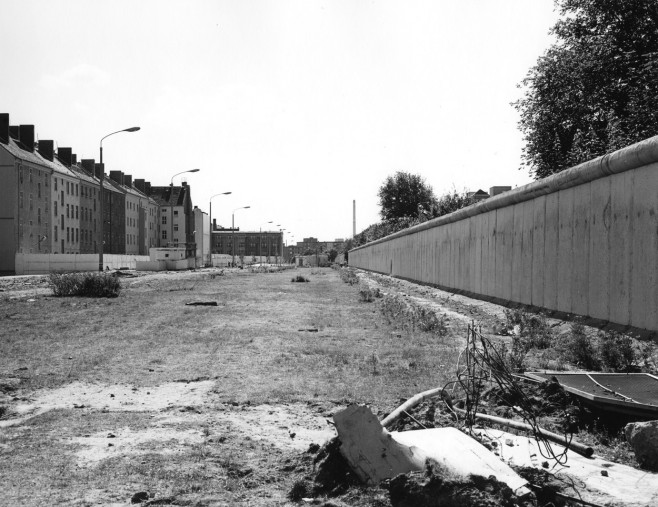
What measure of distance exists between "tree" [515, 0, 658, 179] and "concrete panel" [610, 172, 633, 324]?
59.6 ft

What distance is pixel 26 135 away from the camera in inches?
2598

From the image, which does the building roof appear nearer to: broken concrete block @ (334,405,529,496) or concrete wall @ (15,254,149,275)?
concrete wall @ (15,254,149,275)

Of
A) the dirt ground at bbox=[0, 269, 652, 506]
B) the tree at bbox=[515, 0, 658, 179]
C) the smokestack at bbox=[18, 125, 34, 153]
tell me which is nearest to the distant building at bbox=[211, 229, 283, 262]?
the smokestack at bbox=[18, 125, 34, 153]

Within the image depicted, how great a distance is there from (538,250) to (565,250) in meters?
1.61

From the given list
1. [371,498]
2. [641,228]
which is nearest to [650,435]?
[371,498]

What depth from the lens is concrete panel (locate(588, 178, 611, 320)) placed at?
9961mm

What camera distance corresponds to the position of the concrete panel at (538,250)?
13.1 m

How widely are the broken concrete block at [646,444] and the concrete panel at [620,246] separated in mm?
5582

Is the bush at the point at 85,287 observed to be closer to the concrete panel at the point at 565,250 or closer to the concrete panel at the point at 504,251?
the concrete panel at the point at 504,251

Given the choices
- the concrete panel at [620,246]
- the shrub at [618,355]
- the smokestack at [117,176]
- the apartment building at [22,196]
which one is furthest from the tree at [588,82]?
the smokestack at [117,176]

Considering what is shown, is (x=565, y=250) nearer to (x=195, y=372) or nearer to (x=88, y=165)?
(x=195, y=372)

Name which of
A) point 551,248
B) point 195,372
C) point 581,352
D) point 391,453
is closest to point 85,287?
point 195,372

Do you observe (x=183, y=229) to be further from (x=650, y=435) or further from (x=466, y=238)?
(x=650, y=435)

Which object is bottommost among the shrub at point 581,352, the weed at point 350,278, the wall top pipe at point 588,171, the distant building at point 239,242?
the weed at point 350,278
